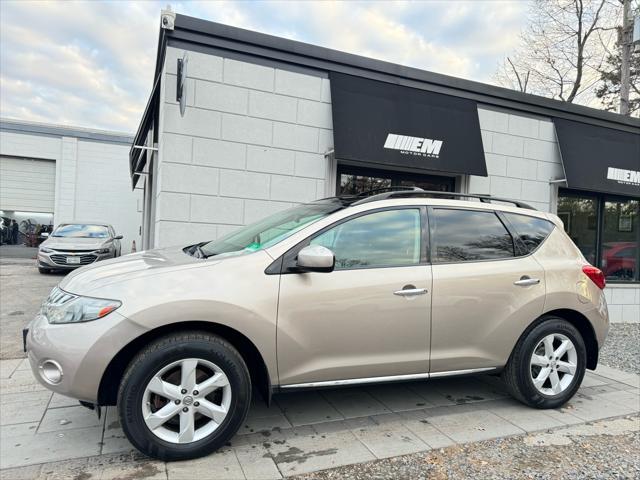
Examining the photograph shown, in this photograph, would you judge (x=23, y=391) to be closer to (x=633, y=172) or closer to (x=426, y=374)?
(x=426, y=374)

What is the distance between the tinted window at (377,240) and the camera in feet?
10.1

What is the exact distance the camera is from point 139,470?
8.21ft

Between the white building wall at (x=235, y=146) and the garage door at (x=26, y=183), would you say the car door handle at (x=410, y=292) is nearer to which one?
the white building wall at (x=235, y=146)

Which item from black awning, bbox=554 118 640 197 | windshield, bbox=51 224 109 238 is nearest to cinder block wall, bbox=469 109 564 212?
black awning, bbox=554 118 640 197

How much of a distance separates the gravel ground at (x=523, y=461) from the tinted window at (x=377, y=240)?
1292 millimetres

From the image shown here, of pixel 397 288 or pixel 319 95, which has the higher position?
pixel 319 95

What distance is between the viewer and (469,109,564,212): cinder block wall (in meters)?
7.73

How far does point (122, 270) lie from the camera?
2.81 m

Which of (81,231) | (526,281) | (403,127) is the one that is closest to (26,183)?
(81,231)

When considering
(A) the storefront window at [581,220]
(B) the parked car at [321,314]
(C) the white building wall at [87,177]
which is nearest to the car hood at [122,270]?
(B) the parked car at [321,314]

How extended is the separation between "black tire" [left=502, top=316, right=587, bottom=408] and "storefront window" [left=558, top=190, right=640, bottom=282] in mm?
5733

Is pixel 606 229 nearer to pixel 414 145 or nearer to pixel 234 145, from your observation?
pixel 414 145

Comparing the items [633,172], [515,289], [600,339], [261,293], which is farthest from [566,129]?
[261,293]

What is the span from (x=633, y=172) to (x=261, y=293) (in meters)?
9.20
